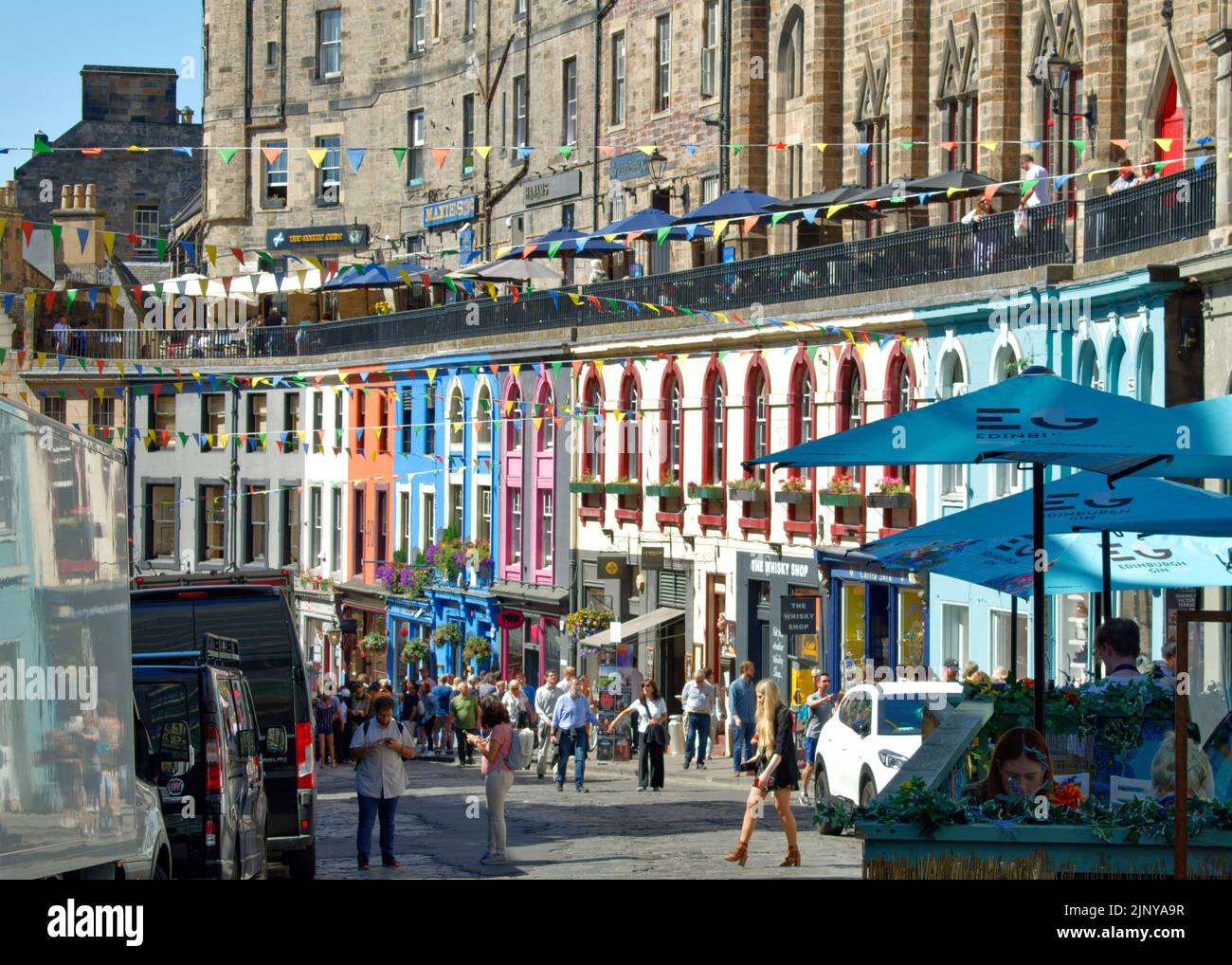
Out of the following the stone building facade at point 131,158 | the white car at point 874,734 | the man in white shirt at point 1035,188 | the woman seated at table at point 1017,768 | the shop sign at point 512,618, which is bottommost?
the shop sign at point 512,618

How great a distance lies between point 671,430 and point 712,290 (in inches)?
117

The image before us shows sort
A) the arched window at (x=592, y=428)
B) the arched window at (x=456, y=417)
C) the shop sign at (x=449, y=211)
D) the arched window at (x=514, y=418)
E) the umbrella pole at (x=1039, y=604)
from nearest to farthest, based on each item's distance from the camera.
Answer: the umbrella pole at (x=1039, y=604) < the arched window at (x=592, y=428) < the arched window at (x=514, y=418) < the arched window at (x=456, y=417) < the shop sign at (x=449, y=211)

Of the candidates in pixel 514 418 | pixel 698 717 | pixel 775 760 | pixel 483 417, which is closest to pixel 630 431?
pixel 514 418

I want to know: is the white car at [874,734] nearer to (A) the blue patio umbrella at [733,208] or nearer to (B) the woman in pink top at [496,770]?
(B) the woman in pink top at [496,770]

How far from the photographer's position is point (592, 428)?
147ft

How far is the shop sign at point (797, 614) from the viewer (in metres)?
34.6

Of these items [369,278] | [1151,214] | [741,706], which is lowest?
[741,706]

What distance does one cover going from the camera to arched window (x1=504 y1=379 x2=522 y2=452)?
48438mm

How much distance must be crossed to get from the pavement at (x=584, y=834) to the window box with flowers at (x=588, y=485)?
12.7m

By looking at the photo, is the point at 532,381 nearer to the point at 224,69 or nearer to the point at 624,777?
the point at 624,777

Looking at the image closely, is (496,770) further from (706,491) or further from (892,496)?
(706,491)

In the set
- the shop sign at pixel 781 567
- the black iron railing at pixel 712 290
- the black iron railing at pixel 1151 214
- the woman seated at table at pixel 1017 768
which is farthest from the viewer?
the shop sign at pixel 781 567

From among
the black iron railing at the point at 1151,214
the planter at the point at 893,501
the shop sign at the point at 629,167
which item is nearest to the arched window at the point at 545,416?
the shop sign at the point at 629,167

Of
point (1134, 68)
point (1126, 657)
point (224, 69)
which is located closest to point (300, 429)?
point (224, 69)
